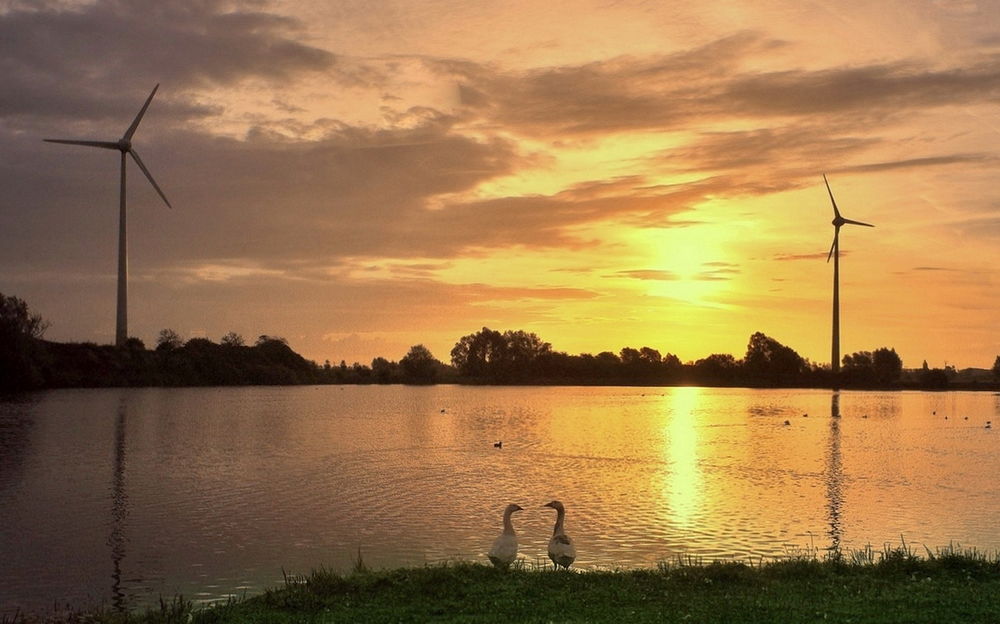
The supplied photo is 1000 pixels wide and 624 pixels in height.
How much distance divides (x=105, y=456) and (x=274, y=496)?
20219mm

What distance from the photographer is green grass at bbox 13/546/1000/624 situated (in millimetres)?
15328

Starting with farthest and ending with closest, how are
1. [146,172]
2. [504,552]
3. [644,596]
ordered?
1. [146,172]
2. [504,552]
3. [644,596]

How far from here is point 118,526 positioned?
1219 inches

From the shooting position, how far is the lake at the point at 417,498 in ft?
84.1

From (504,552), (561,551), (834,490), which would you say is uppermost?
(504,552)

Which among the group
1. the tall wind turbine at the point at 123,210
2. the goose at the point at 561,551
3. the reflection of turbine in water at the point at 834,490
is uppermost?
the tall wind turbine at the point at 123,210

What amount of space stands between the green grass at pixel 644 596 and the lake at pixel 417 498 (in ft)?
17.1

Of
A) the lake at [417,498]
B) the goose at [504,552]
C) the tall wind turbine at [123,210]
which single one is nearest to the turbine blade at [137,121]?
the tall wind turbine at [123,210]

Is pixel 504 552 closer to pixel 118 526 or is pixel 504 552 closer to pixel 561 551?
pixel 561 551

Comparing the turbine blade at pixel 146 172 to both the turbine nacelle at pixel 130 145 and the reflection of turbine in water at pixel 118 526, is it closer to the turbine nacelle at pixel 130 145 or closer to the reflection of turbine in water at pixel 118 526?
the turbine nacelle at pixel 130 145

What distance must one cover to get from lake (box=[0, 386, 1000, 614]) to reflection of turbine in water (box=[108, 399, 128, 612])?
11cm

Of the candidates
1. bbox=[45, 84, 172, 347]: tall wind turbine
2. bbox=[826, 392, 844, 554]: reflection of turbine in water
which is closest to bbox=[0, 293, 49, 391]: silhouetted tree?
bbox=[45, 84, 172, 347]: tall wind turbine

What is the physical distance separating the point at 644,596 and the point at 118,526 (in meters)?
21.5

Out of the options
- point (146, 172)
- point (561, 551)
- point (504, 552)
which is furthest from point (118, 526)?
point (146, 172)
